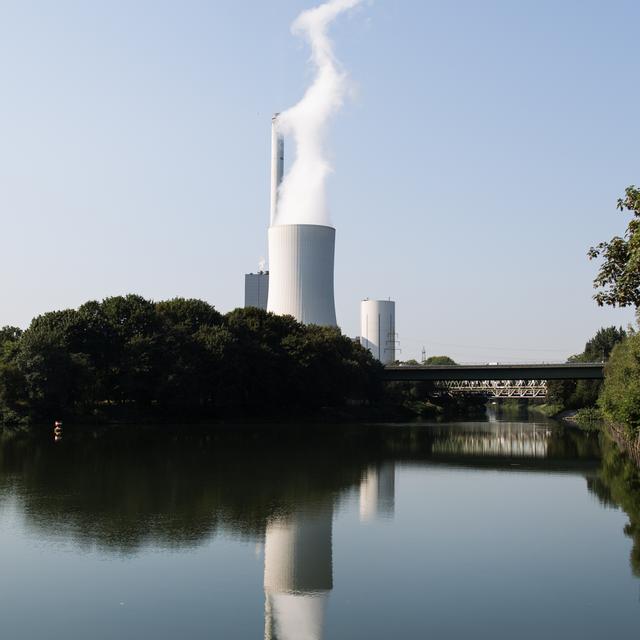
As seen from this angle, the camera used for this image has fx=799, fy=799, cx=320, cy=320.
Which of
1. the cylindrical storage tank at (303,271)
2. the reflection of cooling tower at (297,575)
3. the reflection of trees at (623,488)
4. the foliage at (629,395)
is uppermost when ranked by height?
the cylindrical storage tank at (303,271)

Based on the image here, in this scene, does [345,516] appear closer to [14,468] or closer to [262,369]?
[14,468]

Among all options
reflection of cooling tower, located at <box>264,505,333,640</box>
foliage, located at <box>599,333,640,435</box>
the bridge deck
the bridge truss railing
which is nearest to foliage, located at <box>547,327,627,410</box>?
the bridge deck

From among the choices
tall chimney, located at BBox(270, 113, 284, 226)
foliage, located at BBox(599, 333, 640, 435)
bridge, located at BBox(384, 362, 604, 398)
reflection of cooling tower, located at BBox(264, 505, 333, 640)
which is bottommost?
reflection of cooling tower, located at BBox(264, 505, 333, 640)

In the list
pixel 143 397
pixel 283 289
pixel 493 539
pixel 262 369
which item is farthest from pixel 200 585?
pixel 283 289

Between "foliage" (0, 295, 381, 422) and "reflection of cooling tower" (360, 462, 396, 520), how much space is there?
993 inches

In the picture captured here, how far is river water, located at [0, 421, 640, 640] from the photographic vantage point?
1059 cm

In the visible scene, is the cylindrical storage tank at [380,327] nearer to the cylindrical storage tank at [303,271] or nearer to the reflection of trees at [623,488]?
the cylindrical storage tank at [303,271]

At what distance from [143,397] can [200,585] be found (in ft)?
140

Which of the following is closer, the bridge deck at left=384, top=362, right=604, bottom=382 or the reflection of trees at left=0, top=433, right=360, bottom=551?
the reflection of trees at left=0, top=433, right=360, bottom=551

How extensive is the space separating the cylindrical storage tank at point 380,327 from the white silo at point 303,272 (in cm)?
5446

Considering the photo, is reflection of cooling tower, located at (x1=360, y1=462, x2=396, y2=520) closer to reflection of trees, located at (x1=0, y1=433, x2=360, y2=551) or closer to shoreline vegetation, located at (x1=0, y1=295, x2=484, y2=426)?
reflection of trees, located at (x1=0, y1=433, x2=360, y2=551)

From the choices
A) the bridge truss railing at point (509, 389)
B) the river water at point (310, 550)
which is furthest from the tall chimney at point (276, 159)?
the river water at point (310, 550)

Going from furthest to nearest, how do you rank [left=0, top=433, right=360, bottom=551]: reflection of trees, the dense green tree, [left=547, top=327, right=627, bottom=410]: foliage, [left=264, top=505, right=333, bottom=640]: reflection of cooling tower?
[left=547, top=327, right=627, bottom=410]: foliage < the dense green tree < [left=0, top=433, right=360, bottom=551]: reflection of trees < [left=264, top=505, right=333, bottom=640]: reflection of cooling tower

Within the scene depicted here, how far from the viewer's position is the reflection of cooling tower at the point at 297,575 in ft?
34.6
